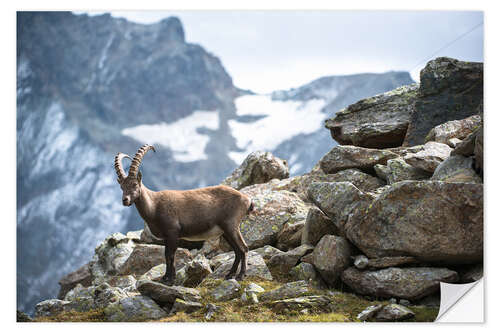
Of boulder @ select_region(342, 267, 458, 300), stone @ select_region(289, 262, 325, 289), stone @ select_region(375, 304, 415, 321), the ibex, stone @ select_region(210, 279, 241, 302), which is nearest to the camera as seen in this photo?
stone @ select_region(375, 304, 415, 321)

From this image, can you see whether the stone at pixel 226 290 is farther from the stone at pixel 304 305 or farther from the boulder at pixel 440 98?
the boulder at pixel 440 98

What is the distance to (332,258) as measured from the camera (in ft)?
33.4

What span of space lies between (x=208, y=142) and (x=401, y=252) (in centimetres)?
11278

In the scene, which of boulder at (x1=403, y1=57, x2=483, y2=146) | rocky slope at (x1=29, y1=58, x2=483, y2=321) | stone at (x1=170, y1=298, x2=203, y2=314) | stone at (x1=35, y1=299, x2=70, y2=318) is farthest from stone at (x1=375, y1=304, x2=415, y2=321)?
boulder at (x1=403, y1=57, x2=483, y2=146)

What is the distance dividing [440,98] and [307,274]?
8970 mm

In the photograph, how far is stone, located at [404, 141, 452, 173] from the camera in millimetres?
12281

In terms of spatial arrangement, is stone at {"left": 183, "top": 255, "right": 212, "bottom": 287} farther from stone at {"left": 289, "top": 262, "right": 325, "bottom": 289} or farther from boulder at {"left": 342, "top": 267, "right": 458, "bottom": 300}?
boulder at {"left": 342, "top": 267, "right": 458, "bottom": 300}

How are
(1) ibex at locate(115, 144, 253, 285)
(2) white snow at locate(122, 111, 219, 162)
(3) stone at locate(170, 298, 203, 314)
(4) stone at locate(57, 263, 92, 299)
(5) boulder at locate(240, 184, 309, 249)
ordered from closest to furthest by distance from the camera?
(3) stone at locate(170, 298, 203, 314) < (1) ibex at locate(115, 144, 253, 285) < (5) boulder at locate(240, 184, 309, 249) < (4) stone at locate(57, 263, 92, 299) < (2) white snow at locate(122, 111, 219, 162)

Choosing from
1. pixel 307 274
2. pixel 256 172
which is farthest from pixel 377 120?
pixel 307 274

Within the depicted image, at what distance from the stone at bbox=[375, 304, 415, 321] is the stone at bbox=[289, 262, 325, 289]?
1.84 meters

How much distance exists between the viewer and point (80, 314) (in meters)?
9.73

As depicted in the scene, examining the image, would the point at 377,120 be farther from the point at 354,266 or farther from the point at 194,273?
the point at 194,273

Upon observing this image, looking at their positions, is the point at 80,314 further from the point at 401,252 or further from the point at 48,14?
the point at 48,14
